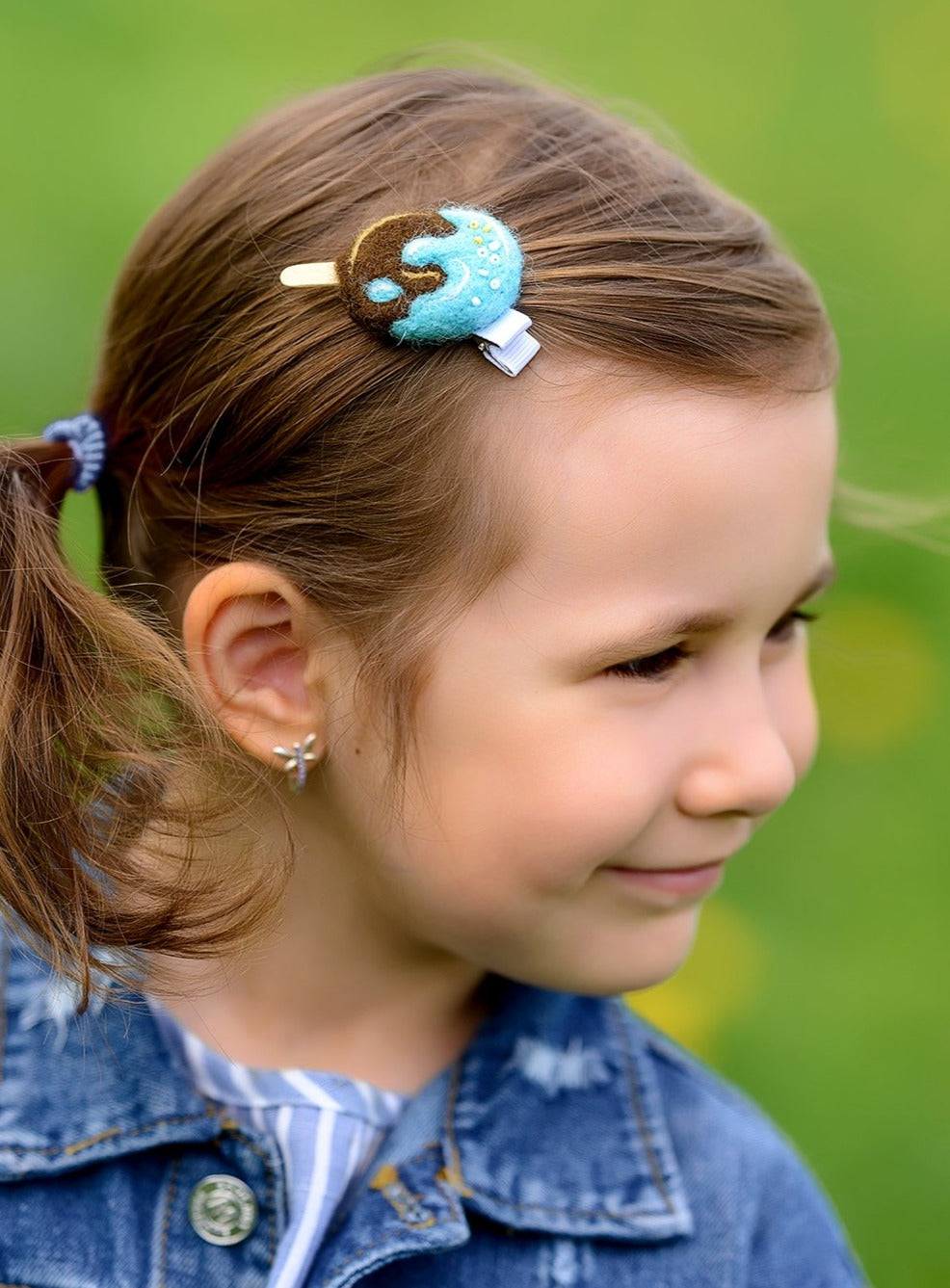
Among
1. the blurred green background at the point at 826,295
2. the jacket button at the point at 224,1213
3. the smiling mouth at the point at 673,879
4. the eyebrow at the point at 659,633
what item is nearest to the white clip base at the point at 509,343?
the eyebrow at the point at 659,633

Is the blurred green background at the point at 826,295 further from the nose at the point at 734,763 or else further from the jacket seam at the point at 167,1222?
the jacket seam at the point at 167,1222

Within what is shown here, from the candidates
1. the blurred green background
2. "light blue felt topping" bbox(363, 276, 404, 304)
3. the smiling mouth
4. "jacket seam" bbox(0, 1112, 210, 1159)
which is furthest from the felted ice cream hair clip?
the blurred green background

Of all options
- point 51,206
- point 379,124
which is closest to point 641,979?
point 379,124

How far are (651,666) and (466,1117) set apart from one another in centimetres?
48

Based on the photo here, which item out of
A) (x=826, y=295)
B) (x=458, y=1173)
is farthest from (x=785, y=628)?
(x=826, y=295)

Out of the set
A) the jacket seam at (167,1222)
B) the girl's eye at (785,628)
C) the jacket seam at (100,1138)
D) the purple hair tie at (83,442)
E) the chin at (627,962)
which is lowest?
the jacket seam at (167,1222)

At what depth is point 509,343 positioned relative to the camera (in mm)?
1213

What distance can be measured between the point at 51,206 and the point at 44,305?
0.25m

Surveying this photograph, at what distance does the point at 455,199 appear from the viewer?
1271 millimetres

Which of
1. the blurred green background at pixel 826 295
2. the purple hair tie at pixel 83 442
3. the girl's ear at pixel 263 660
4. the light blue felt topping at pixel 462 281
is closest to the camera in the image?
the light blue felt topping at pixel 462 281

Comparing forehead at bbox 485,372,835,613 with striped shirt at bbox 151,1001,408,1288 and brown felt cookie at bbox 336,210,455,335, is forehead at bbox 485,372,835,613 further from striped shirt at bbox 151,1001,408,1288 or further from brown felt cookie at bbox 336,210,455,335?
striped shirt at bbox 151,1001,408,1288

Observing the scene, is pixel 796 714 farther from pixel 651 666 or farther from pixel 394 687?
pixel 394 687

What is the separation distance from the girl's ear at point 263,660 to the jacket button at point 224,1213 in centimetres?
38

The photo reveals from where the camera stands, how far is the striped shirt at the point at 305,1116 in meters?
1.35
